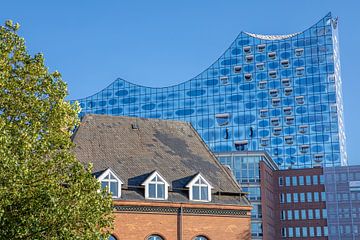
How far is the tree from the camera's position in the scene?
22297 millimetres

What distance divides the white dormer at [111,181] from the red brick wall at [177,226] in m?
1.23

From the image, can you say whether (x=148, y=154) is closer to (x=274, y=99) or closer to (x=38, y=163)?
(x=38, y=163)

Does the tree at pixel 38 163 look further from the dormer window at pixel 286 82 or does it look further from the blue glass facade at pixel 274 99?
the dormer window at pixel 286 82

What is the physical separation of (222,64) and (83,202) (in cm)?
11776

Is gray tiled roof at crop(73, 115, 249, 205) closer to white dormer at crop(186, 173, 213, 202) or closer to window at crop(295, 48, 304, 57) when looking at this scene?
white dormer at crop(186, 173, 213, 202)

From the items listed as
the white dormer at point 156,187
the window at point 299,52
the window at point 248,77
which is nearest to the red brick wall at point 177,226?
the white dormer at point 156,187

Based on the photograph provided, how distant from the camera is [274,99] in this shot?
443 ft

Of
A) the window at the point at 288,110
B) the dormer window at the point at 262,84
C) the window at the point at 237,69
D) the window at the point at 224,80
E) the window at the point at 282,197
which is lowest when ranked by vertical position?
the window at the point at 282,197

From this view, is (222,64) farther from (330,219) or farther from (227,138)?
(330,219)

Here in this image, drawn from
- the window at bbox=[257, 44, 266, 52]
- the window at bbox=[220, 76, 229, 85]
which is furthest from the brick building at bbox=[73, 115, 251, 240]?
the window at bbox=[257, 44, 266, 52]

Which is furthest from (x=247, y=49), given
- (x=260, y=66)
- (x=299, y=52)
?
(x=299, y=52)

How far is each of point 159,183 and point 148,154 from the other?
299 cm

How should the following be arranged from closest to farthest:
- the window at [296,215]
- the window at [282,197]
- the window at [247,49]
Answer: the window at [296,215]
the window at [282,197]
the window at [247,49]

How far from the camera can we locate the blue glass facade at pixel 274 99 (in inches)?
5172
